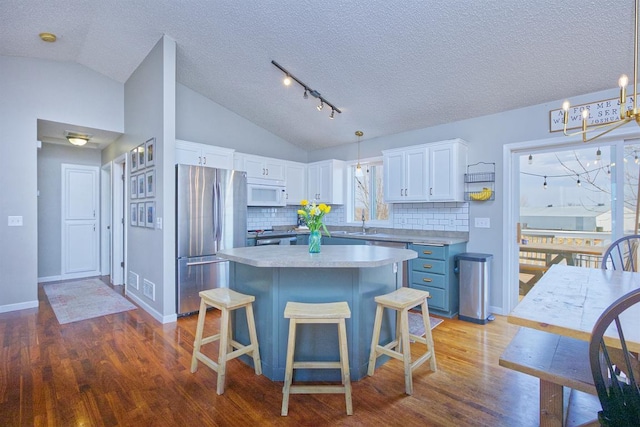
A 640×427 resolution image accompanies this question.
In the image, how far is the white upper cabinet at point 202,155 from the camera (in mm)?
3992

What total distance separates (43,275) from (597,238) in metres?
7.71

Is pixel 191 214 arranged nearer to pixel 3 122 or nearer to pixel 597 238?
pixel 3 122

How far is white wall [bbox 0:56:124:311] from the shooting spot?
3.76 m

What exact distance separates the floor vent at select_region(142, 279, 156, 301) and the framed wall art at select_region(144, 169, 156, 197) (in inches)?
41.4

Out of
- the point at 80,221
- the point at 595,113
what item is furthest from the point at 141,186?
the point at 595,113

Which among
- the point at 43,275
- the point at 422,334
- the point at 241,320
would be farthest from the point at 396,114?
the point at 43,275

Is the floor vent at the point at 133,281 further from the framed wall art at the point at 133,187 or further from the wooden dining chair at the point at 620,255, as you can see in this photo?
the wooden dining chair at the point at 620,255

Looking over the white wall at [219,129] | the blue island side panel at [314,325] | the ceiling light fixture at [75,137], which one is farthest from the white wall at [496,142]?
the ceiling light fixture at [75,137]

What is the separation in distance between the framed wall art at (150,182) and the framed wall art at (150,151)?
4.1 inches

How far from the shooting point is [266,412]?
1890 mm

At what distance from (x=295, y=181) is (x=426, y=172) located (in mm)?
2359

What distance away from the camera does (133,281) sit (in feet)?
13.9

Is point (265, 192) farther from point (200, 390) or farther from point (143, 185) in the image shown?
point (200, 390)

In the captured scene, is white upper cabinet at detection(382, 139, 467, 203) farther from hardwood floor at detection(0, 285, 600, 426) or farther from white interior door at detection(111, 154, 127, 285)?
white interior door at detection(111, 154, 127, 285)
